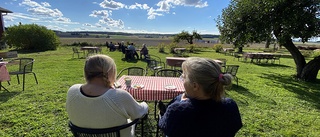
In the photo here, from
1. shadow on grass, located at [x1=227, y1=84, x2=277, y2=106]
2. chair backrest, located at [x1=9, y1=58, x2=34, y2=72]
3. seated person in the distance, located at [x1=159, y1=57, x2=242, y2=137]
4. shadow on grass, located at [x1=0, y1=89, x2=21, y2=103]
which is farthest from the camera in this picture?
chair backrest, located at [x1=9, y1=58, x2=34, y2=72]

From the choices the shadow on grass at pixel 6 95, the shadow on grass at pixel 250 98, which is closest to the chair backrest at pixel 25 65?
the shadow on grass at pixel 6 95

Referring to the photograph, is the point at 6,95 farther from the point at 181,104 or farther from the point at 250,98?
the point at 250,98

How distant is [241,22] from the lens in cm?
864

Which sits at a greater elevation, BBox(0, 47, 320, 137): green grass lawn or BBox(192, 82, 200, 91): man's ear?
BBox(192, 82, 200, 91): man's ear

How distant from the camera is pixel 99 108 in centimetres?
149

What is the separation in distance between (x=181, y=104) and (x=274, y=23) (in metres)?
7.86

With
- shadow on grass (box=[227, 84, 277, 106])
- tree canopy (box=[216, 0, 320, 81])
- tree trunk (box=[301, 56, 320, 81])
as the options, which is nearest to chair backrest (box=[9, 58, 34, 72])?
shadow on grass (box=[227, 84, 277, 106])

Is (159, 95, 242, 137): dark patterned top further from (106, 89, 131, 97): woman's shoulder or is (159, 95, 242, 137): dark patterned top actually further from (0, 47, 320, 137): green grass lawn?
(0, 47, 320, 137): green grass lawn

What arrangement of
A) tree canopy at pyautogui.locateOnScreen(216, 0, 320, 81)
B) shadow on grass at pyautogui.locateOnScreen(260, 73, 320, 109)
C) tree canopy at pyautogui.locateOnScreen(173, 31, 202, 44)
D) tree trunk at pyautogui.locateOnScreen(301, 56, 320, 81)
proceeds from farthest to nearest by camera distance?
1. tree canopy at pyautogui.locateOnScreen(173, 31, 202, 44)
2. tree trunk at pyautogui.locateOnScreen(301, 56, 320, 81)
3. tree canopy at pyautogui.locateOnScreen(216, 0, 320, 81)
4. shadow on grass at pyautogui.locateOnScreen(260, 73, 320, 109)

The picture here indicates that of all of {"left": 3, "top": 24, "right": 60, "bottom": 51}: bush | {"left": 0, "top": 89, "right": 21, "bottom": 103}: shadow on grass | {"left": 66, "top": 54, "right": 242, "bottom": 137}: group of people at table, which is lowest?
{"left": 0, "top": 89, "right": 21, "bottom": 103}: shadow on grass

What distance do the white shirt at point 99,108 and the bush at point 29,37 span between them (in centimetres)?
2116

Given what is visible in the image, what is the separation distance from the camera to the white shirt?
1.49 m

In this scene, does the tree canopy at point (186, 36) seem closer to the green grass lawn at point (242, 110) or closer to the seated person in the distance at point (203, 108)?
the green grass lawn at point (242, 110)

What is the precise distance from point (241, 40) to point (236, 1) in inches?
79.6
